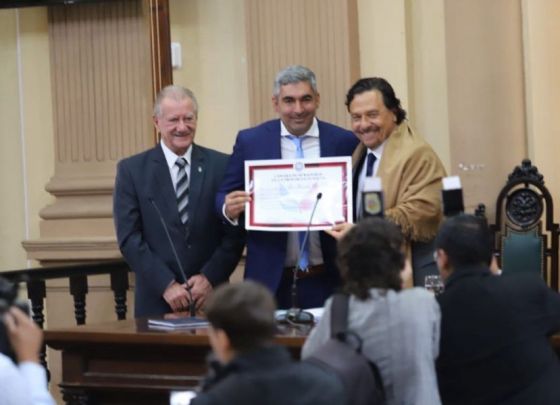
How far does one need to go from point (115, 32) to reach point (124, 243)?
213 cm

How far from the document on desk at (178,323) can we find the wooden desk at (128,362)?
0.13 feet

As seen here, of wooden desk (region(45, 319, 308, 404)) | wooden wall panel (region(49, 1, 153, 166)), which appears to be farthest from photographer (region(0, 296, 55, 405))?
wooden wall panel (region(49, 1, 153, 166))

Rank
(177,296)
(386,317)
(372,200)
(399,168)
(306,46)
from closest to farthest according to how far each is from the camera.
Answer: (386,317) < (372,200) < (399,168) < (177,296) < (306,46)

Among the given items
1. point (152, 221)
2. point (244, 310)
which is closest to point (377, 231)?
point (244, 310)

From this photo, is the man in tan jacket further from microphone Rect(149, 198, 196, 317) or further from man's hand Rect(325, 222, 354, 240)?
microphone Rect(149, 198, 196, 317)

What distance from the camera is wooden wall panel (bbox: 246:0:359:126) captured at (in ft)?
21.0

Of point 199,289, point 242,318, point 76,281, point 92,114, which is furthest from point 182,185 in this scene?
point 242,318

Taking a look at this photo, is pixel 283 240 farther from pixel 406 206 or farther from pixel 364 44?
pixel 364 44

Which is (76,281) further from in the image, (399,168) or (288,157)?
(399,168)

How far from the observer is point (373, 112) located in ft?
15.9

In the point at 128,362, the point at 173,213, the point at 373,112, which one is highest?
the point at 373,112

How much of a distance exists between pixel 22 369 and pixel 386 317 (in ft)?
3.08

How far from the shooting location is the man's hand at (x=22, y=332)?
9.32 feet

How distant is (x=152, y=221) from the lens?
17.1 feet
